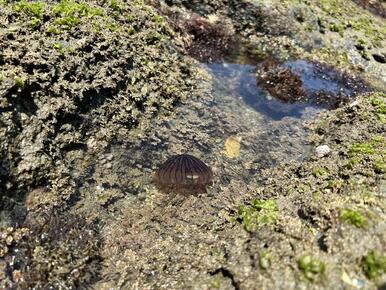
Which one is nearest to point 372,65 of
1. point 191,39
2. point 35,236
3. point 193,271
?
point 191,39

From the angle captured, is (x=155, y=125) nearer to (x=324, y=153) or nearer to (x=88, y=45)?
(x=88, y=45)

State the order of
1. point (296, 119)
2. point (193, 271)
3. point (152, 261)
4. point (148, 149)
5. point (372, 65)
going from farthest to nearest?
point (372, 65) < point (296, 119) < point (148, 149) < point (152, 261) < point (193, 271)

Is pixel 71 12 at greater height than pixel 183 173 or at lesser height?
greater

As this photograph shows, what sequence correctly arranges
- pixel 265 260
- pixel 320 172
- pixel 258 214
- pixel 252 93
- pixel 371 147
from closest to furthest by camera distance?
1. pixel 265 260
2. pixel 258 214
3. pixel 320 172
4. pixel 371 147
5. pixel 252 93

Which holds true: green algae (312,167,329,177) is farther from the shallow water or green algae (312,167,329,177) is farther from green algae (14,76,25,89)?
green algae (14,76,25,89)

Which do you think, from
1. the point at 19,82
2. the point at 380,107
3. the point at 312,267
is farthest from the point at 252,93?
the point at 312,267

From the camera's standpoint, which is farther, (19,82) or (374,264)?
(19,82)

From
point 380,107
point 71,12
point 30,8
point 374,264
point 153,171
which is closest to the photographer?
point 374,264

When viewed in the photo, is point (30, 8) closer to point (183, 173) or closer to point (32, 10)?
point (32, 10)
